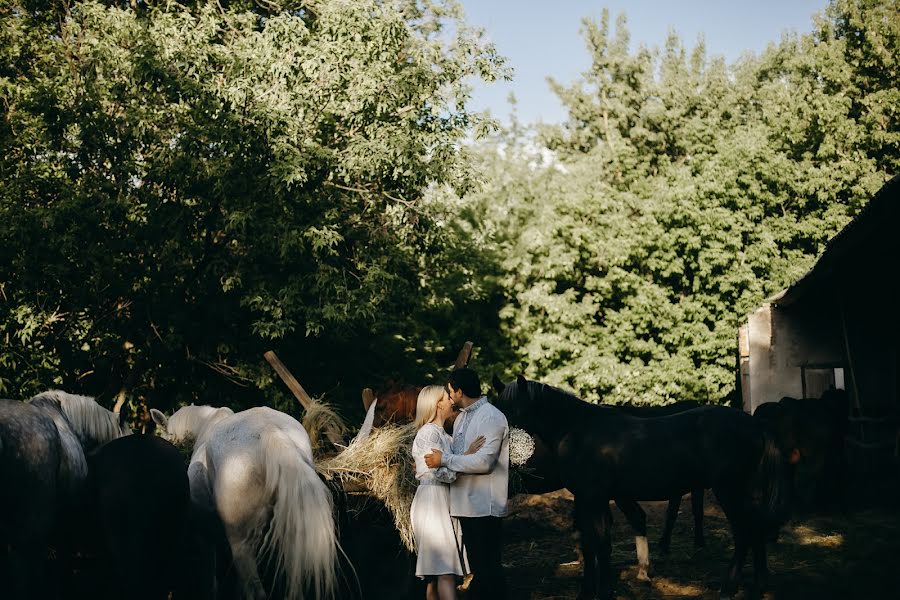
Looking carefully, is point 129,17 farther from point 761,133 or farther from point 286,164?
point 761,133

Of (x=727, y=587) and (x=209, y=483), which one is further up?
(x=209, y=483)

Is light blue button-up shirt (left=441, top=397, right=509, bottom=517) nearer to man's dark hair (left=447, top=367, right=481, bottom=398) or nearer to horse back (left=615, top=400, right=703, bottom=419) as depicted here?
man's dark hair (left=447, top=367, right=481, bottom=398)

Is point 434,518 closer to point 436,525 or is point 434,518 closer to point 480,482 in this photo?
point 436,525

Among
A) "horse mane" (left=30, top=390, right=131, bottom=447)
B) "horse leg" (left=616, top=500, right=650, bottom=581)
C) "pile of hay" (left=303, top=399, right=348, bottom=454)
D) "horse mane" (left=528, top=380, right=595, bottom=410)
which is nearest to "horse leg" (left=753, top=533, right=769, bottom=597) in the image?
"horse leg" (left=616, top=500, right=650, bottom=581)

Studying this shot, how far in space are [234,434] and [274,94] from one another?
7738 millimetres

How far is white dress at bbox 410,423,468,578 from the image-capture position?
18.0 feet

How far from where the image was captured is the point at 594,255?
984 inches

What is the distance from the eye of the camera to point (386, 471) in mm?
6418

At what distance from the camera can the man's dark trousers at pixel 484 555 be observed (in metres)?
5.58

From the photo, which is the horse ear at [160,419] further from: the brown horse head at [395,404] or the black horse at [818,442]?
the black horse at [818,442]

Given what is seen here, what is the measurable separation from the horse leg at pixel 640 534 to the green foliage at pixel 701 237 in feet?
49.8

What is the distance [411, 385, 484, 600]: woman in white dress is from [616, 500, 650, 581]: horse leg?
10.3 feet

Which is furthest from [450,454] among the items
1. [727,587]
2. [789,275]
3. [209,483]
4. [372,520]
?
[789,275]

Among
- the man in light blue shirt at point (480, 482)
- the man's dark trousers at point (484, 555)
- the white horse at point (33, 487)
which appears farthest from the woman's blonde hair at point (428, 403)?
the white horse at point (33, 487)
